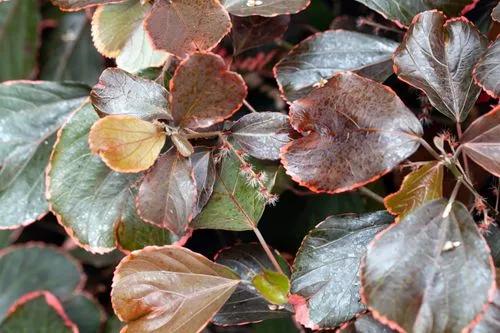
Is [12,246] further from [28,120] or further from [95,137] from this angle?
[95,137]

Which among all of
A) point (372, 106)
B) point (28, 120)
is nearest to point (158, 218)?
point (372, 106)

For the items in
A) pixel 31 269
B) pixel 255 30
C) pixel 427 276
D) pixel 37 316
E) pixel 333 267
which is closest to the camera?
pixel 427 276

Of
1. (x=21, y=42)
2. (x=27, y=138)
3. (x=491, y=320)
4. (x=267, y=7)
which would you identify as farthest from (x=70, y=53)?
(x=491, y=320)

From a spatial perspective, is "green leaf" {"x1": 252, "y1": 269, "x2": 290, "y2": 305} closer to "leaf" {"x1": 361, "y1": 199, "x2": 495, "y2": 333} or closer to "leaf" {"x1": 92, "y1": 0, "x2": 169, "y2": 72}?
"leaf" {"x1": 361, "y1": 199, "x2": 495, "y2": 333}

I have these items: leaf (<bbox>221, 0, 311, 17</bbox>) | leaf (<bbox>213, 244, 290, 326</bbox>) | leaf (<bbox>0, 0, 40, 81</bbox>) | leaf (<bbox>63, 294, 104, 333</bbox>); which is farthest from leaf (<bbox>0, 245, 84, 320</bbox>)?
leaf (<bbox>221, 0, 311, 17</bbox>)

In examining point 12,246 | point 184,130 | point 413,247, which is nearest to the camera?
point 413,247

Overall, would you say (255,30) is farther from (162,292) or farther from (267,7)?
(162,292)
